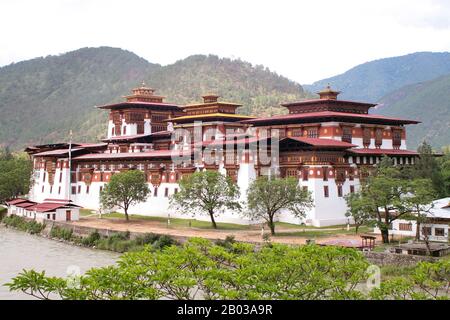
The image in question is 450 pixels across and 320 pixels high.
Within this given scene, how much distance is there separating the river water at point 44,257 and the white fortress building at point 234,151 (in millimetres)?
15002

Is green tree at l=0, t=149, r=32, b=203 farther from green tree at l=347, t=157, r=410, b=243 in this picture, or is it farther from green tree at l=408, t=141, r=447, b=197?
green tree at l=347, t=157, r=410, b=243

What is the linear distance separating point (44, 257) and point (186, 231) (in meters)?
13.1

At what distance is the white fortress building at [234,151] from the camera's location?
6328 centimetres

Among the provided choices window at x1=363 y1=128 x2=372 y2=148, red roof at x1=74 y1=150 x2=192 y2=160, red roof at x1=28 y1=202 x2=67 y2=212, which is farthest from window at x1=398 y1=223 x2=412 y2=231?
red roof at x1=28 y1=202 x2=67 y2=212

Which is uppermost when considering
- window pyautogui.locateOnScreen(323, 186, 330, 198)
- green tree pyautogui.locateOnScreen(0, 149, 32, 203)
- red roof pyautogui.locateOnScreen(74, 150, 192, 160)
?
red roof pyautogui.locateOnScreen(74, 150, 192, 160)

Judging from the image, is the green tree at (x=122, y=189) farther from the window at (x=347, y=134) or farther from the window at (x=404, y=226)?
the window at (x=404, y=226)

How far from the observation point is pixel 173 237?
55.1 m

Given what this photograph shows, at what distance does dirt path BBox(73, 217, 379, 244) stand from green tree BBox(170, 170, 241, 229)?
244 centimetres

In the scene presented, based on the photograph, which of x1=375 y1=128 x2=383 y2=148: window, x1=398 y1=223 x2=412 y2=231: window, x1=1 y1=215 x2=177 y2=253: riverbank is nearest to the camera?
x1=398 y1=223 x2=412 y2=231: window

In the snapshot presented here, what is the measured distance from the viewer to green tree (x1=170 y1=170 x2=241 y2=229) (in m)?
60.8

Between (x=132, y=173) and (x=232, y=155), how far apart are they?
495 inches

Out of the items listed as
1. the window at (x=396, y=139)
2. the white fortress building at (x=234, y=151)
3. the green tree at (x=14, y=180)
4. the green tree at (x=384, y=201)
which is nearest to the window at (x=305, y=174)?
the white fortress building at (x=234, y=151)
